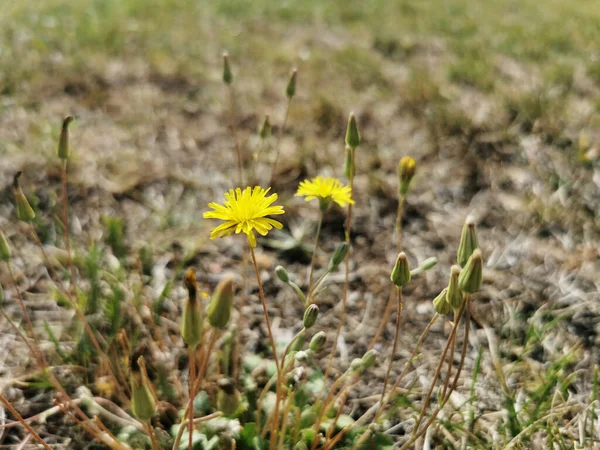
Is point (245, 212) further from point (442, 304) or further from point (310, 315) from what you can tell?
point (442, 304)

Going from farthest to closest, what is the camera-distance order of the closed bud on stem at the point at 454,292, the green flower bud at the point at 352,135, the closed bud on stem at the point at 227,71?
1. the closed bud on stem at the point at 227,71
2. the green flower bud at the point at 352,135
3. the closed bud on stem at the point at 454,292

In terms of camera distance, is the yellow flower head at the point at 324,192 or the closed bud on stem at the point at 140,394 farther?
the yellow flower head at the point at 324,192

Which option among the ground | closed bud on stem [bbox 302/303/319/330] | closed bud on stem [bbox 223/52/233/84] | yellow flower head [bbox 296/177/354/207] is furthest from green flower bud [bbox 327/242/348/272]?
closed bud on stem [bbox 223/52/233/84]

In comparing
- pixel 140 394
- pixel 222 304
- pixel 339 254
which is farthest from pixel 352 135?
pixel 140 394

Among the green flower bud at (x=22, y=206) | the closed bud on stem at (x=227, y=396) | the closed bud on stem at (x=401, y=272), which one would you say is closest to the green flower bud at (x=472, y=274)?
the closed bud on stem at (x=401, y=272)

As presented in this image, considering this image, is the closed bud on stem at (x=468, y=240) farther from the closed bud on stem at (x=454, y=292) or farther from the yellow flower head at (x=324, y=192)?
the yellow flower head at (x=324, y=192)

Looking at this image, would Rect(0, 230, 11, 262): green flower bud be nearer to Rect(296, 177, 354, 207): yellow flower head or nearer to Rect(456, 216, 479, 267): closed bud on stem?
Rect(296, 177, 354, 207): yellow flower head
